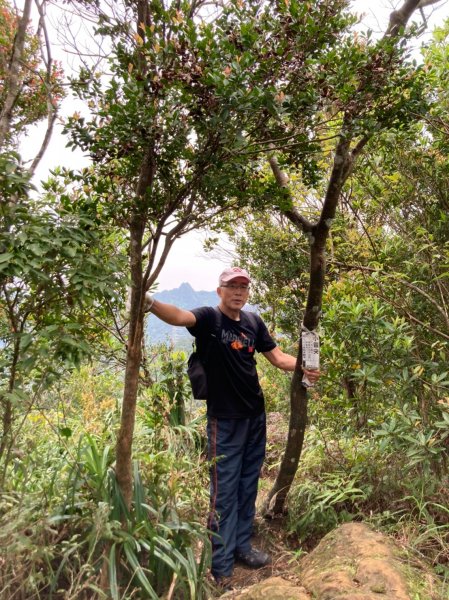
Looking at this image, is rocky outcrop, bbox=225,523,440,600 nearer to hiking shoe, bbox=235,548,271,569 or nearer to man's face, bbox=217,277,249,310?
hiking shoe, bbox=235,548,271,569

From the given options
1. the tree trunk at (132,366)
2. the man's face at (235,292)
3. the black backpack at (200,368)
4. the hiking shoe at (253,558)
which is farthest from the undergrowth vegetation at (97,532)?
the man's face at (235,292)

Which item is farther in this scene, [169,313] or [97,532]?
[169,313]

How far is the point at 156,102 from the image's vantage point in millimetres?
1995

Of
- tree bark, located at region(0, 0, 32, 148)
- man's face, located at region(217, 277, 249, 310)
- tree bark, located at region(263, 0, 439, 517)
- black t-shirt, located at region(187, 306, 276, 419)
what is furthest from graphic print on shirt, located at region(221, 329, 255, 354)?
tree bark, located at region(0, 0, 32, 148)

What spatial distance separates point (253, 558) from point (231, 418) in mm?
977

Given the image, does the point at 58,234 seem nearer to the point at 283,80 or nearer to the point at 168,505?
the point at 283,80

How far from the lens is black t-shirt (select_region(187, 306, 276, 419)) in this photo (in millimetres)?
3183

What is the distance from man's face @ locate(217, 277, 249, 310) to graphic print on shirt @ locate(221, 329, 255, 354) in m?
0.19

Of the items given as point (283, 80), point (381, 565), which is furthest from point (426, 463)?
point (283, 80)

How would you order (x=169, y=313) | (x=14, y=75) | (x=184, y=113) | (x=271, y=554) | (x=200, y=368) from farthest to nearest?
(x=271, y=554)
(x=200, y=368)
(x=14, y=75)
(x=169, y=313)
(x=184, y=113)

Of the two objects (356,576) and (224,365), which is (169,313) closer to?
(224,365)

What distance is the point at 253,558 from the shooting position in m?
3.22

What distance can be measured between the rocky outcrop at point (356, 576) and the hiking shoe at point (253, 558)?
425 mm

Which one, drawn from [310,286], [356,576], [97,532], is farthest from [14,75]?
[356,576]
